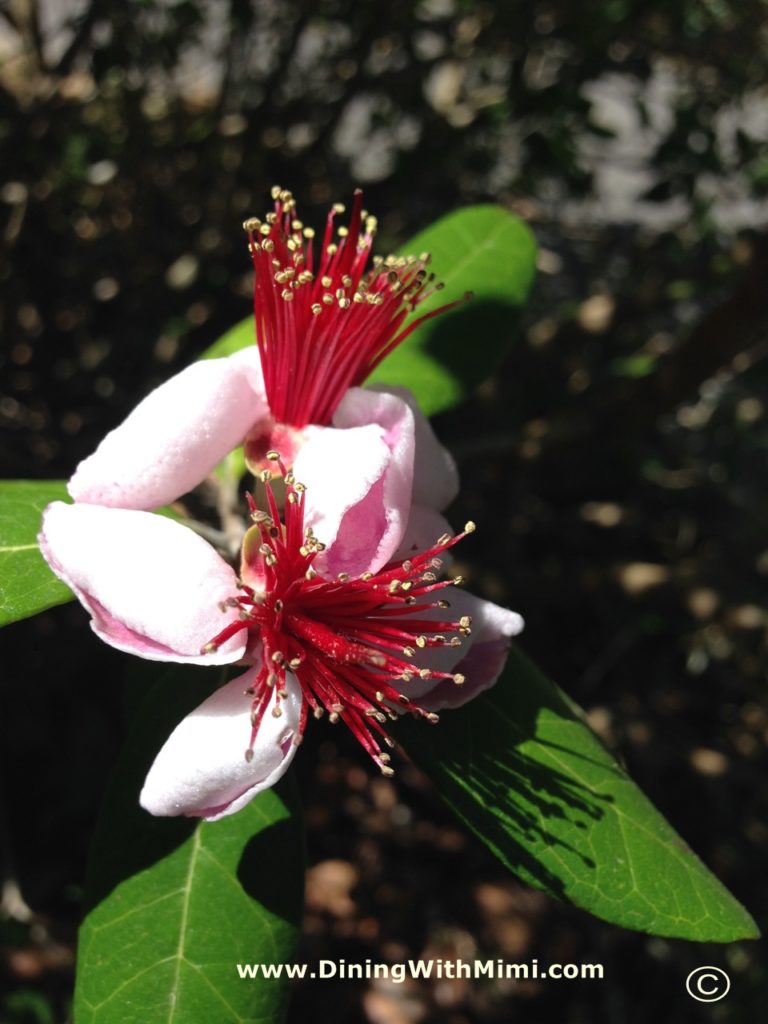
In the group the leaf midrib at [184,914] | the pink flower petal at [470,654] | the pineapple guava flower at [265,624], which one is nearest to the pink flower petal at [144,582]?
the pineapple guava flower at [265,624]

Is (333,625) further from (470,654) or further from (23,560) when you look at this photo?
(23,560)

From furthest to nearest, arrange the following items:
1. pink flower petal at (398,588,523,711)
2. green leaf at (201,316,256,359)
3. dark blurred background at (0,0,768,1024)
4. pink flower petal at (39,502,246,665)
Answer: dark blurred background at (0,0,768,1024) → green leaf at (201,316,256,359) → pink flower petal at (398,588,523,711) → pink flower petal at (39,502,246,665)

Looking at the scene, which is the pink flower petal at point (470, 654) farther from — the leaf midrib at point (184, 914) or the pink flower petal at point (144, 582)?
the leaf midrib at point (184, 914)

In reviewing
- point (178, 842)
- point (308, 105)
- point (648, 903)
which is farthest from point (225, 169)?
point (648, 903)

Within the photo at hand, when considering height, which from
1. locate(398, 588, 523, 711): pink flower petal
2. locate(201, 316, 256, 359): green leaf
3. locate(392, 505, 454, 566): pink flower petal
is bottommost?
locate(398, 588, 523, 711): pink flower petal

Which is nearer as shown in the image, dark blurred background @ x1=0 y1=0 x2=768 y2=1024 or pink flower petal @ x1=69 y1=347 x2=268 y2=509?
pink flower petal @ x1=69 y1=347 x2=268 y2=509

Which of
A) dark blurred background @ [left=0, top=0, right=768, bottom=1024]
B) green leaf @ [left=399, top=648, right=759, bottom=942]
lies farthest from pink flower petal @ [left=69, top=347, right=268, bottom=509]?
dark blurred background @ [left=0, top=0, right=768, bottom=1024]

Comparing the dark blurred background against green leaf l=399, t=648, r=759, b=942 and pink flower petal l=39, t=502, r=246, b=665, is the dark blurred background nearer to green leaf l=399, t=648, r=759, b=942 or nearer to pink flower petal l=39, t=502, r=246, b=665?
green leaf l=399, t=648, r=759, b=942
